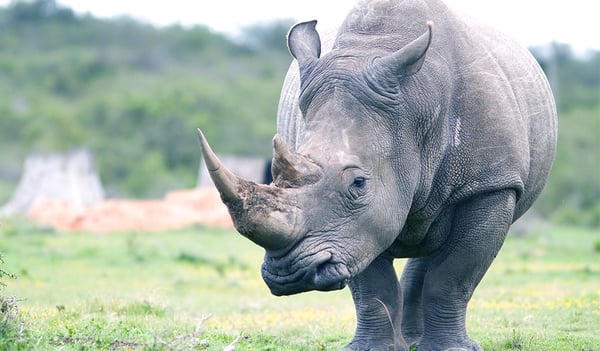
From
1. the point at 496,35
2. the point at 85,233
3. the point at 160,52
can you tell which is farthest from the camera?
the point at 160,52

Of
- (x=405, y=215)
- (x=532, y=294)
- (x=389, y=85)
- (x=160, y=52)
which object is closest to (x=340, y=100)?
(x=389, y=85)

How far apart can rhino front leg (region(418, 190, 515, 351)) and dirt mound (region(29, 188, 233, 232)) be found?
17.2 meters

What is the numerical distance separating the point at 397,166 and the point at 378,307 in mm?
1519

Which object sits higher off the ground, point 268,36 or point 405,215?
point 268,36

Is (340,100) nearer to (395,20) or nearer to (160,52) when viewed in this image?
(395,20)

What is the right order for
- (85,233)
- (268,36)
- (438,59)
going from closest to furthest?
1. (438,59)
2. (85,233)
3. (268,36)

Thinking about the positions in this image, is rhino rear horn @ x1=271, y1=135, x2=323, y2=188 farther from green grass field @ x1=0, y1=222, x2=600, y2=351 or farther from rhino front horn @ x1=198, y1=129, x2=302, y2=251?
green grass field @ x1=0, y1=222, x2=600, y2=351

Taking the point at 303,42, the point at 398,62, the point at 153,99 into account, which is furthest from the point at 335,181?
the point at 153,99

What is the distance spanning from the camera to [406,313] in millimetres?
8547

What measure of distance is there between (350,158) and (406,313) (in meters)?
2.60

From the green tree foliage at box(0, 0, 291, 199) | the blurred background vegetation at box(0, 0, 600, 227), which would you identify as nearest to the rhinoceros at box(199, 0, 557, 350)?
the blurred background vegetation at box(0, 0, 600, 227)

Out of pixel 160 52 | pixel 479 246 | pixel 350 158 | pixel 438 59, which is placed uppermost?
pixel 160 52

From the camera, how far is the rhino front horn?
18.9 ft

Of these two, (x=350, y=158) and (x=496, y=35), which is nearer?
(x=350, y=158)
